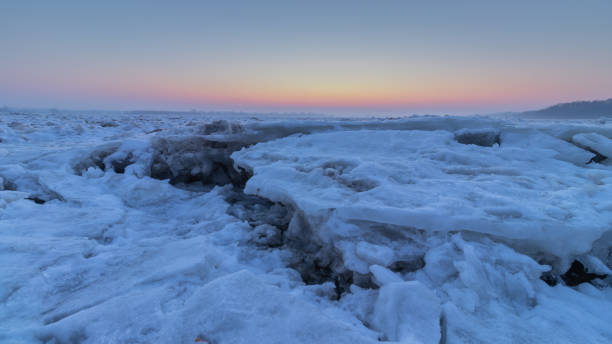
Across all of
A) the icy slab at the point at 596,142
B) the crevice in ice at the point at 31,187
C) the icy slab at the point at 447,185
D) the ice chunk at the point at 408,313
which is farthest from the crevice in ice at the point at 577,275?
the crevice in ice at the point at 31,187

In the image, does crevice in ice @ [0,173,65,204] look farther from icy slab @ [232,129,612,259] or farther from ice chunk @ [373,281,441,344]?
ice chunk @ [373,281,441,344]

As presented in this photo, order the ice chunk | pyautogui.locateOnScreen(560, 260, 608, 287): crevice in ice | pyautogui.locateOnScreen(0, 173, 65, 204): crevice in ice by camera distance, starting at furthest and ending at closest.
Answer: pyautogui.locateOnScreen(0, 173, 65, 204): crevice in ice < pyautogui.locateOnScreen(560, 260, 608, 287): crevice in ice < the ice chunk

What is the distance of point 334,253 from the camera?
249cm

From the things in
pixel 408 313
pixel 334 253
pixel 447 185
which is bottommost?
pixel 334 253

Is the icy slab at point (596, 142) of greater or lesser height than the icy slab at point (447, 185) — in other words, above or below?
above

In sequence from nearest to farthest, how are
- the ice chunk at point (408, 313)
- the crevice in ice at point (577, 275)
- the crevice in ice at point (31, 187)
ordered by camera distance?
the ice chunk at point (408, 313), the crevice in ice at point (577, 275), the crevice in ice at point (31, 187)

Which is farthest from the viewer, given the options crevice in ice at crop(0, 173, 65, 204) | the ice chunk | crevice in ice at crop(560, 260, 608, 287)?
crevice in ice at crop(0, 173, 65, 204)

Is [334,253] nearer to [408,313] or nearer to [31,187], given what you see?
[408,313]

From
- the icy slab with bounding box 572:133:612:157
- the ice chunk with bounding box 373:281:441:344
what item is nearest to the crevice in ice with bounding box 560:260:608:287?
the ice chunk with bounding box 373:281:441:344

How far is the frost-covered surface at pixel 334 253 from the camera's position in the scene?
1.49 meters

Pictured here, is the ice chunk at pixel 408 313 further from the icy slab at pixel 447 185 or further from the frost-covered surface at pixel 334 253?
the icy slab at pixel 447 185

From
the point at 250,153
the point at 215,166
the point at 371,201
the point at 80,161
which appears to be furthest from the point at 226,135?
the point at 371,201

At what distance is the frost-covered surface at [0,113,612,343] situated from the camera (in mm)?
1493

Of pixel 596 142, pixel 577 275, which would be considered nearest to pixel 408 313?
pixel 577 275
